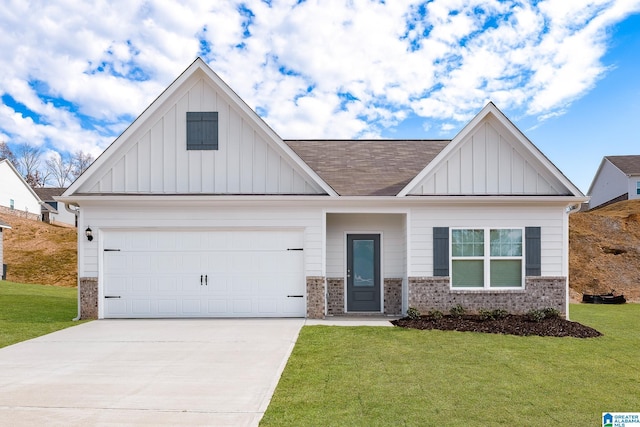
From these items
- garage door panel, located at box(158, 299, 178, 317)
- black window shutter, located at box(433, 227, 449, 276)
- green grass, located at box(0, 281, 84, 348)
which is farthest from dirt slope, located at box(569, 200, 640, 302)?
green grass, located at box(0, 281, 84, 348)

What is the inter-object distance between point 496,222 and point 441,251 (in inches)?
63.8

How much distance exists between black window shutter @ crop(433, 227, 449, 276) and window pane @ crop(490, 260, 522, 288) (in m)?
1.22

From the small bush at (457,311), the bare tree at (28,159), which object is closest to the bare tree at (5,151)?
the bare tree at (28,159)

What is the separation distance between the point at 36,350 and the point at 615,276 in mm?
25161

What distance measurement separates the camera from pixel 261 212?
1085 centimetres

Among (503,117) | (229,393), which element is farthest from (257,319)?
(503,117)

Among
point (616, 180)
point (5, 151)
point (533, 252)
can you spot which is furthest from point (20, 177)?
point (616, 180)

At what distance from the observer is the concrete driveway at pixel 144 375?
4637 millimetres

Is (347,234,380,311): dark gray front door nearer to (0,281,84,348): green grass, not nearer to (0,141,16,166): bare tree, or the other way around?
(0,281,84,348): green grass

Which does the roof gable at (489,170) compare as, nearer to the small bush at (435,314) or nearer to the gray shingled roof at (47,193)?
the small bush at (435,314)

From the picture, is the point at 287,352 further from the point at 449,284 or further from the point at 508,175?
the point at 508,175

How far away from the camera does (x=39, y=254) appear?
96.1ft

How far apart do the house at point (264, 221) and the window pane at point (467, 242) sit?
3 centimetres

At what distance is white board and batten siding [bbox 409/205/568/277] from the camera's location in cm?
1080
